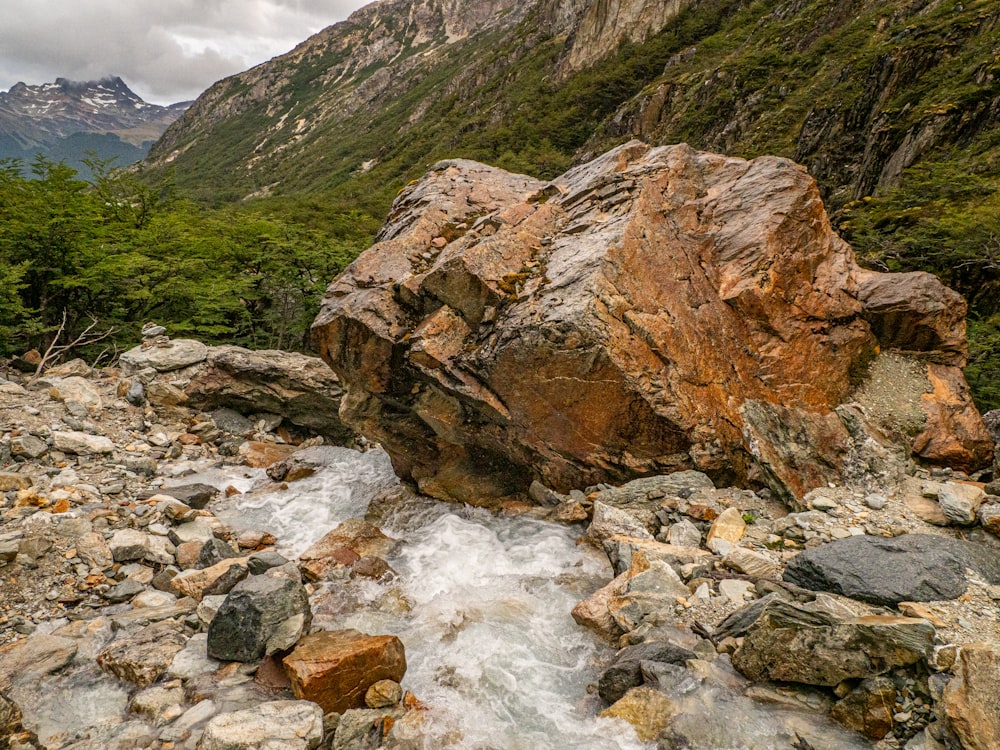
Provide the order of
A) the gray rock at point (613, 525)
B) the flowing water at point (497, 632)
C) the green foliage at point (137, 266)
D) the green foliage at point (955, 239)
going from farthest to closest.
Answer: the green foliage at point (137, 266)
the green foliage at point (955, 239)
the gray rock at point (613, 525)
the flowing water at point (497, 632)

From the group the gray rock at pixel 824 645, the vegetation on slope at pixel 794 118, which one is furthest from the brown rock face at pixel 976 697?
the vegetation on slope at pixel 794 118

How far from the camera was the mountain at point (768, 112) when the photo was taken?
14305mm

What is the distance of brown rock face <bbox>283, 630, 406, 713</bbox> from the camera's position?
4.49m

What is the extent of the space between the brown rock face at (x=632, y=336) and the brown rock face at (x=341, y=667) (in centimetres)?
387

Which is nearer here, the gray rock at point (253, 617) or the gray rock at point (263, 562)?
the gray rock at point (253, 617)

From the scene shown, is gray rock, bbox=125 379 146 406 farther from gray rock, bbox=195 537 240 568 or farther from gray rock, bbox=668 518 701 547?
gray rock, bbox=668 518 701 547

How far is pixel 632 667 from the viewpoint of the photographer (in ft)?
14.5

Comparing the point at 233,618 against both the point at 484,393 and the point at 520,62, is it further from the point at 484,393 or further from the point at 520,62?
the point at 520,62

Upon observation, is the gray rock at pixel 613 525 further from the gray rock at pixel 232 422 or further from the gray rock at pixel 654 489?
the gray rock at pixel 232 422

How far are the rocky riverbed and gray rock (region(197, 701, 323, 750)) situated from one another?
2 centimetres

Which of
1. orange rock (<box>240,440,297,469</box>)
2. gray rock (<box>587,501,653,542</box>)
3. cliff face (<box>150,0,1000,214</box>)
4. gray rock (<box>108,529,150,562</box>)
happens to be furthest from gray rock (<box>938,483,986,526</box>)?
cliff face (<box>150,0,1000,214</box>)

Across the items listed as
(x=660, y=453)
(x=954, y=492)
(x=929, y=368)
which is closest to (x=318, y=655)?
(x=660, y=453)

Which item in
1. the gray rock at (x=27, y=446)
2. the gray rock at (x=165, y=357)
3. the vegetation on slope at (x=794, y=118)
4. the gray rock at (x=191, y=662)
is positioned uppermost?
the vegetation on slope at (x=794, y=118)

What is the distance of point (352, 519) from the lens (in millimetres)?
8195
